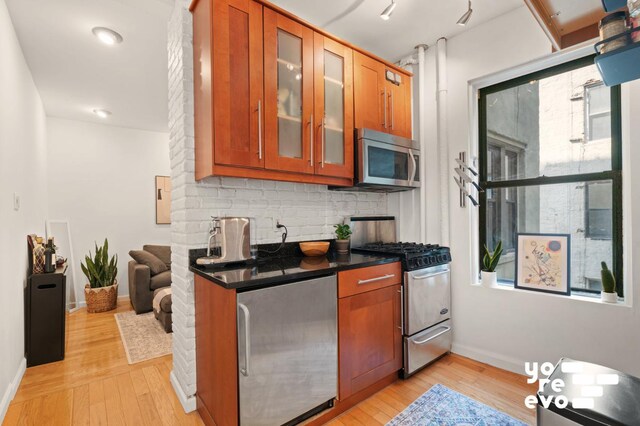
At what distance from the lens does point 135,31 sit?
2.53m

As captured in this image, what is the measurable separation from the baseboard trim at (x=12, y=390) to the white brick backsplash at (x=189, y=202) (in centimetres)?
100

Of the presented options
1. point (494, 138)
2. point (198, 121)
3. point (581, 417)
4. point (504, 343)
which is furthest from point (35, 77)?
point (504, 343)

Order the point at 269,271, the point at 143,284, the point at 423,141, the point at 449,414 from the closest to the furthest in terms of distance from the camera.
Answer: the point at 269,271, the point at 449,414, the point at 423,141, the point at 143,284

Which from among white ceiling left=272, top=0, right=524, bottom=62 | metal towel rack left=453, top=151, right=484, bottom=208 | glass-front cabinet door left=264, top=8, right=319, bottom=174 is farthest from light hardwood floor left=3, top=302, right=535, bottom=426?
white ceiling left=272, top=0, right=524, bottom=62

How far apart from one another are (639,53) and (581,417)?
3.90ft

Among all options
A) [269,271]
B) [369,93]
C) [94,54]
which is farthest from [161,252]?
[369,93]

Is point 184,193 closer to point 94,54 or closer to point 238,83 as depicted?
point 238,83

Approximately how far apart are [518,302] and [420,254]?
867 mm

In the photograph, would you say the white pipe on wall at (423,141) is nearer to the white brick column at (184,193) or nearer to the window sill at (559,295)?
the window sill at (559,295)

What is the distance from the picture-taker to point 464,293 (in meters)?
2.75

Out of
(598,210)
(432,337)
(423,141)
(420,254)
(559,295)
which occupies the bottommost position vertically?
(432,337)

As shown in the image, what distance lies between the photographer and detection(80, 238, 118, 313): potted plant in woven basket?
4.13 m

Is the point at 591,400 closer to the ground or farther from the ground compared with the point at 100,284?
farther from the ground

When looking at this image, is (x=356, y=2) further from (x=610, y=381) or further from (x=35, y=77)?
(x=35, y=77)
